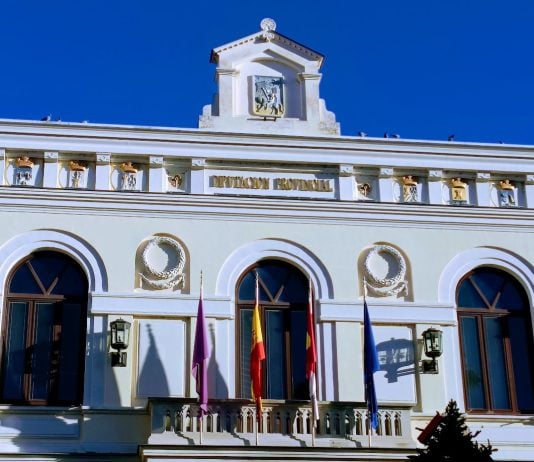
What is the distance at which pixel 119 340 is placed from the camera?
69.6 ft

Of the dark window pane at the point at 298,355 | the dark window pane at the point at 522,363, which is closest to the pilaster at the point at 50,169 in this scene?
the dark window pane at the point at 298,355

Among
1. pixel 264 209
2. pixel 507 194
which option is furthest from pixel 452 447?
pixel 507 194

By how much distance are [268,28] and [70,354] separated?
27.2ft

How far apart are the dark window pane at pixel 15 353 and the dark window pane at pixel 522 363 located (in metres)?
9.63

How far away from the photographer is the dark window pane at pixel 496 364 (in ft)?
74.4

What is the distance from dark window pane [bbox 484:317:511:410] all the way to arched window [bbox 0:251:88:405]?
801 cm

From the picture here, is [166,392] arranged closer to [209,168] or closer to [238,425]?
[238,425]

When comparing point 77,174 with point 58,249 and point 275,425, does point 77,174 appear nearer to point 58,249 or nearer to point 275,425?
point 58,249

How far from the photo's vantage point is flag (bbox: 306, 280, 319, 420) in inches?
807

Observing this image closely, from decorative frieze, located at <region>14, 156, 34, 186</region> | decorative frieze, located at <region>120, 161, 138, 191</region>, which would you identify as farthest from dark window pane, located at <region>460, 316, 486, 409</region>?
decorative frieze, located at <region>14, 156, 34, 186</region>

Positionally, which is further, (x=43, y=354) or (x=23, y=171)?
(x=23, y=171)

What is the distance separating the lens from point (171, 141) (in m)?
23.3

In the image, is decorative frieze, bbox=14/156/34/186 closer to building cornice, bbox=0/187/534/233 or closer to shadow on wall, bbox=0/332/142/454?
building cornice, bbox=0/187/534/233

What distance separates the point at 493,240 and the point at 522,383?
9.85 ft
